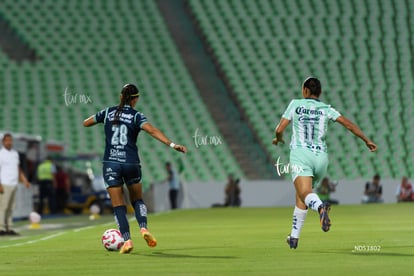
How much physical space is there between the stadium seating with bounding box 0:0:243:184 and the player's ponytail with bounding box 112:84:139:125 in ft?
72.6

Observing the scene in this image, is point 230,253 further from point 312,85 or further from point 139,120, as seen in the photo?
point 312,85

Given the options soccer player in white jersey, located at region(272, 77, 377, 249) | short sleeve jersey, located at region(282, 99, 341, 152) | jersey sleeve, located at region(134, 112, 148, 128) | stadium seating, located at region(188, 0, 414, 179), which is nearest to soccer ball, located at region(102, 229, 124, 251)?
jersey sleeve, located at region(134, 112, 148, 128)

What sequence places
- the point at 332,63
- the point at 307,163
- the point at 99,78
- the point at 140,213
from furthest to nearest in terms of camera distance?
the point at 332,63
the point at 99,78
the point at 140,213
the point at 307,163

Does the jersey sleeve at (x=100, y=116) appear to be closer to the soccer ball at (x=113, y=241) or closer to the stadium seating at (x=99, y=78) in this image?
the soccer ball at (x=113, y=241)

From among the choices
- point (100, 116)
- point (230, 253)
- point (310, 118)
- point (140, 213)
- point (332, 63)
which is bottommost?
point (230, 253)

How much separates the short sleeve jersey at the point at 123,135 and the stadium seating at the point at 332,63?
2390 centimetres

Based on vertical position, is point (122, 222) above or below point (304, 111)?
below

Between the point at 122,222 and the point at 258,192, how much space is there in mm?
21925

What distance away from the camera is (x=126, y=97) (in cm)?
1182

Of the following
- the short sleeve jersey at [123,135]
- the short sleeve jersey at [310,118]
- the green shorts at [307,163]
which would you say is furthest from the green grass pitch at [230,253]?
the short sleeve jersey at [310,118]

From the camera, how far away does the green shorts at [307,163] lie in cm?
1115

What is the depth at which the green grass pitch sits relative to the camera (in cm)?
923

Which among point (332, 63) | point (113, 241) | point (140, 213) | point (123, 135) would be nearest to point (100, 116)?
point (123, 135)

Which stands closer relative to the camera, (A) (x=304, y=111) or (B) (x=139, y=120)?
(A) (x=304, y=111)
